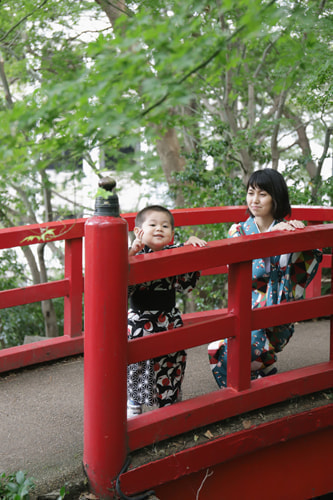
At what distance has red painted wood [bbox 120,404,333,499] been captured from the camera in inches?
97.2

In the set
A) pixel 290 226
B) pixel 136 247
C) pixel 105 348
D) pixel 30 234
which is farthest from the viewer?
pixel 30 234

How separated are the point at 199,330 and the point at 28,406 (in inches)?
49.9

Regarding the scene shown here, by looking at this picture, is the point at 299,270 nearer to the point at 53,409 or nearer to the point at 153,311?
the point at 153,311

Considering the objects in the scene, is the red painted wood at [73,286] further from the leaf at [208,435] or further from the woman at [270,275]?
the leaf at [208,435]

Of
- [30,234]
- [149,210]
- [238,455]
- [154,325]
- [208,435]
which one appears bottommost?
[238,455]

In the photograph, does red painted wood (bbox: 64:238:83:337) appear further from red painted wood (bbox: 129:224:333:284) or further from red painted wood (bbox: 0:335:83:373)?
red painted wood (bbox: 129:224:333:284)

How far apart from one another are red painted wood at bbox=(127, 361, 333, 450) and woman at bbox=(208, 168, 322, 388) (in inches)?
9.8

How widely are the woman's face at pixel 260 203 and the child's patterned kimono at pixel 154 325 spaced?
0.67m

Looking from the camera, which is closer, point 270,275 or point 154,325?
point 154,325

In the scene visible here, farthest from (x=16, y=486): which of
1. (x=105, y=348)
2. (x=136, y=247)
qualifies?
(x=136, y=247)

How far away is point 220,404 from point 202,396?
0.32 ft

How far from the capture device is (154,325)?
2904mm

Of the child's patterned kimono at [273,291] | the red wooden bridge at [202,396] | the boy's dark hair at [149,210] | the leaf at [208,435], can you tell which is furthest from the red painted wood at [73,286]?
the leaf at [208,435]

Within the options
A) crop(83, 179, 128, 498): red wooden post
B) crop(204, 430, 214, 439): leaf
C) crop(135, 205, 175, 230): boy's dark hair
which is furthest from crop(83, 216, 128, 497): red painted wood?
crop(135, 205, 175, 230): boy's dark hair
